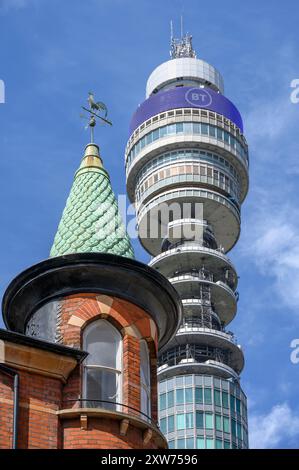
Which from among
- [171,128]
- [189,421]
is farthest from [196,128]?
[189,421]

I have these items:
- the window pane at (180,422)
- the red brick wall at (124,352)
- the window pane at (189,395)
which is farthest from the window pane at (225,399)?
the red brick wall at (124,352)

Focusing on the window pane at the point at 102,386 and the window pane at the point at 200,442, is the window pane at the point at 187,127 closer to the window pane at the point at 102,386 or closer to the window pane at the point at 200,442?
the window pane at the point at 200,442

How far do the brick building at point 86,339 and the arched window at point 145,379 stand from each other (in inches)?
1.0

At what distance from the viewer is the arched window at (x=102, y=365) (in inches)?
922

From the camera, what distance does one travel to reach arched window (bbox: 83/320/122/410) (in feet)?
76.8

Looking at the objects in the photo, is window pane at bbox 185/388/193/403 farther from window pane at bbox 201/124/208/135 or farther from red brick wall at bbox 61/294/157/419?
red brick wall at bbox 61/294/157/419

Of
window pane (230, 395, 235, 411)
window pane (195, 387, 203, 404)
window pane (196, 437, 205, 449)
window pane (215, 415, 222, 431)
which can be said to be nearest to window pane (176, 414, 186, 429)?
window pane (196, 437, 205, 449)

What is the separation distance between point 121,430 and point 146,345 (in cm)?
311

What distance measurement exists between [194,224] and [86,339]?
142 m

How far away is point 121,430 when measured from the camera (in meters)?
22.7
